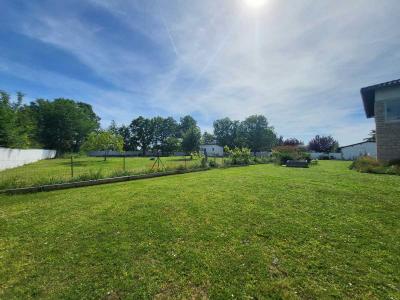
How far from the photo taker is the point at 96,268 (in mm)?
2916

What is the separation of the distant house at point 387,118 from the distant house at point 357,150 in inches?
1134

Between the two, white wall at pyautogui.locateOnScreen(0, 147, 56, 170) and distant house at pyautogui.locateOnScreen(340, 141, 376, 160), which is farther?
distant house at pyautogui.locateOnScreen(340, 141, 376, 160)

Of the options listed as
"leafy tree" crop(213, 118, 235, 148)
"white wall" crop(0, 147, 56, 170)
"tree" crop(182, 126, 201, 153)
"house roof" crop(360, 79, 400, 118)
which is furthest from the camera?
"leafy tree" crop(213, 118, 235, 148)

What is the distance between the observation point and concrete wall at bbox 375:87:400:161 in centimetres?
1062

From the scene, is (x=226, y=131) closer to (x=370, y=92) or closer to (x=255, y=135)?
(x=255, y=135)

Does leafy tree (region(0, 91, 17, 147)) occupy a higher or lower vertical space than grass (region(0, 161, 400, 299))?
higher

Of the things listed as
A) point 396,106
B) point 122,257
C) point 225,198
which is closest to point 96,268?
point 122,257

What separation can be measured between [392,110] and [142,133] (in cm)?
6891

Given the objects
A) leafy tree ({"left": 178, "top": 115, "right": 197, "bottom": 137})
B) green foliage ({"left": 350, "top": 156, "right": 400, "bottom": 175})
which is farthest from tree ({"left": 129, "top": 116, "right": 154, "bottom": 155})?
green foliage ({"left": 350, "top": 156, "right": 400, "bottom": 175})

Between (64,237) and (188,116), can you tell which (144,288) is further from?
(188,116)

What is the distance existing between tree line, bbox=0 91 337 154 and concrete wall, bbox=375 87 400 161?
16.1 metres

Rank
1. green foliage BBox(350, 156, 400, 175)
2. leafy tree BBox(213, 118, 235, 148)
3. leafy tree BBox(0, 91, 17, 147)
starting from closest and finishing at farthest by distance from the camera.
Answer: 1. green foliage BBox(350, 156, 400, 175)
2. leafy tree BBox(0, 91, 17, 147)
3. leafy tree BBox(213, 118, 235, 148)

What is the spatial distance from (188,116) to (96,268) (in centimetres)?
8014

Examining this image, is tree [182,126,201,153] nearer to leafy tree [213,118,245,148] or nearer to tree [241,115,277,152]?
tree [241,115,277,152]
